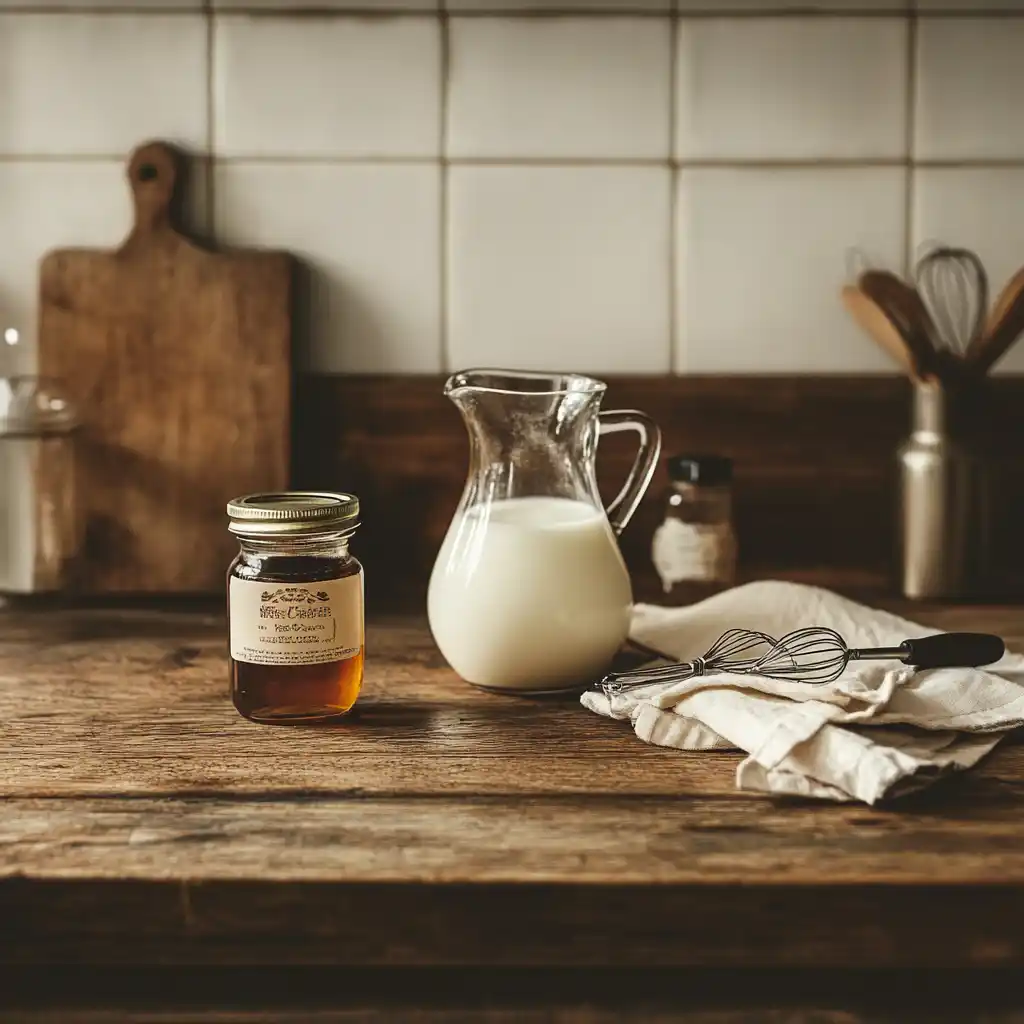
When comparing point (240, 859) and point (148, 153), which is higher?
point (148, 153)

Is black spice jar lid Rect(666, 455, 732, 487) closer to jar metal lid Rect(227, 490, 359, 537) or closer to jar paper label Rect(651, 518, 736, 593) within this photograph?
jar paper label Rect(651, 518, 736, 593)

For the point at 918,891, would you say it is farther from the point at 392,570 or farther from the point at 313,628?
the point at 392,570

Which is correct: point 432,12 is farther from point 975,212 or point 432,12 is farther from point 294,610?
point 294,610

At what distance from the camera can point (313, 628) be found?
0.73 meters

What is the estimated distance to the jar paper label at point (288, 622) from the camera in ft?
2.37

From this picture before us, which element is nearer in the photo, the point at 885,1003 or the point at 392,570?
the point at 885,1003

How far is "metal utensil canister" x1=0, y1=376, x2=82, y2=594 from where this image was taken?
1094 millimetres

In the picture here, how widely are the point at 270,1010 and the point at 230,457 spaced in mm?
678

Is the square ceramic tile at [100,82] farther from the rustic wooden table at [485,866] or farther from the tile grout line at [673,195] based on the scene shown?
the rustic wooden table at [485,866]

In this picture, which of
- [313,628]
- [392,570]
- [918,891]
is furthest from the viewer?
[392,570]

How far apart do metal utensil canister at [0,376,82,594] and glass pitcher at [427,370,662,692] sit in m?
0.48

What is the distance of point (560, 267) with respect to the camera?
116 cm

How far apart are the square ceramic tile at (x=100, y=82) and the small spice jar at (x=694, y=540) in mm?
600

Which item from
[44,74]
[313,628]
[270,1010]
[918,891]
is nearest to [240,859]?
[270,1010]
